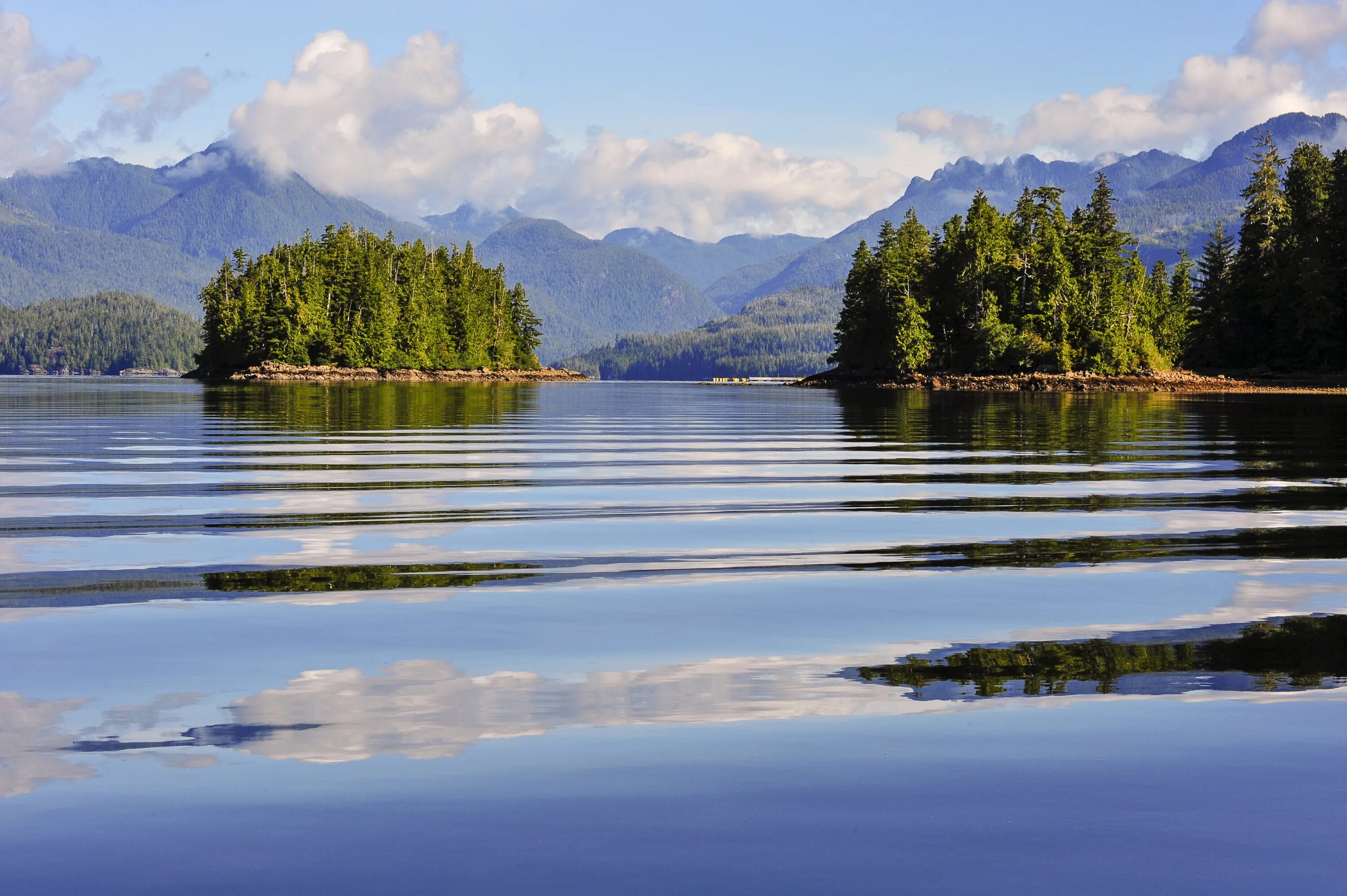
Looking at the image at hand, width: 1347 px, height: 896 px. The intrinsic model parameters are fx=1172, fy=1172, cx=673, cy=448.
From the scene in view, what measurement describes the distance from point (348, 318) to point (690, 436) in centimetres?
14457

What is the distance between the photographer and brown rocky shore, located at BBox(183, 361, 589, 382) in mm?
153375

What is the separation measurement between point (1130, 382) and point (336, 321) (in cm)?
11144

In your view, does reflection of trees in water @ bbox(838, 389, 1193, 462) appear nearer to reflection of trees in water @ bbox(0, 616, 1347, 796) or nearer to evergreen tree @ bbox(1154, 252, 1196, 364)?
reflection of trees in water @ bbox(0, 616, 1347, 796)

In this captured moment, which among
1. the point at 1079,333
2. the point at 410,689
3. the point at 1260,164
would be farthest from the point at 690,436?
the point at 1260,164

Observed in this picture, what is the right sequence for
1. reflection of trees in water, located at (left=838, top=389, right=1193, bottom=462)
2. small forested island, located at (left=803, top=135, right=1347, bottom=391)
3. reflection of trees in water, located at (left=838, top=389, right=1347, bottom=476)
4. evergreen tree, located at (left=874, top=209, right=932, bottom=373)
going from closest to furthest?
1. reflection of trees in water, located at (left=838, top=389, right=1347, bottom=476)
2. reflection of trees in water, located at (left=838, top=389, right=1193, bottom=462)
3. small forested island, located at (left=803, top=135, right=1347, bottom=391)
4. evergreen tree, located at (left=874, top=209, right=932, bottom=373)

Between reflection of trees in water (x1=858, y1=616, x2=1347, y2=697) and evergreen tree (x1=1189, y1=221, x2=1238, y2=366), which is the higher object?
evergreen tree (x1=1189, y1=221, x2=1238, y2=366)

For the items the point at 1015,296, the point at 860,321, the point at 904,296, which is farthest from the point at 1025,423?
the point at 860,321

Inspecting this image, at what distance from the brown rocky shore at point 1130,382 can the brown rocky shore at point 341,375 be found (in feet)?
232

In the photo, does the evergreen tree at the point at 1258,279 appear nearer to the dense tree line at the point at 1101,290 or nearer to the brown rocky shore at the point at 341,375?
the dense tree line at the point at 1101,290

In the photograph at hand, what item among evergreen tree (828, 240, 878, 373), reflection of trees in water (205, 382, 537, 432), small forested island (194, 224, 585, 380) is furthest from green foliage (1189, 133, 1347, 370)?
small forested island (194, 224, 585, 380)

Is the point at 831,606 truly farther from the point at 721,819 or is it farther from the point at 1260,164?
the point at 1260,164

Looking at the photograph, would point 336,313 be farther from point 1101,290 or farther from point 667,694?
point 667,694

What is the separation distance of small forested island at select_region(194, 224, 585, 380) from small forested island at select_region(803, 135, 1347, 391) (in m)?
69.0

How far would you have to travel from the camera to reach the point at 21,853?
538cm
